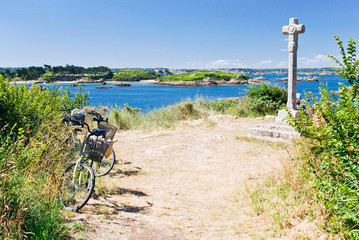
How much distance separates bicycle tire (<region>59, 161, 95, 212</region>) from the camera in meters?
3.88

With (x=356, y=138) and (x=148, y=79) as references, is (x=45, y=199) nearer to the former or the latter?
(x=356, y=138)

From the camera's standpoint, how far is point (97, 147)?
15.0ft

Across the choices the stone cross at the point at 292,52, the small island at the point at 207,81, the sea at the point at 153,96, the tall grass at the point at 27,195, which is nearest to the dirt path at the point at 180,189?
the tall grass at the point at 27,195

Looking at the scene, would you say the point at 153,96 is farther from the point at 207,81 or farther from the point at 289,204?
the point at 289,204

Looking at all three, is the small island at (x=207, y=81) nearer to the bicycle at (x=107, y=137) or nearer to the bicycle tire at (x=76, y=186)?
the bicycle at (x=107, y=137)

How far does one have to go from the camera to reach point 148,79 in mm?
135750

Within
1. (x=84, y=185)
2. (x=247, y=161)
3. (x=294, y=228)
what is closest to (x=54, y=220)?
(x=84, y=185)

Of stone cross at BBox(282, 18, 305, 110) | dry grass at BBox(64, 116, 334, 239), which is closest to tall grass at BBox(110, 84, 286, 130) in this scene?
stone cross at BBox(282, 18, 305, 110)

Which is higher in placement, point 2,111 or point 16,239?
point 2,111

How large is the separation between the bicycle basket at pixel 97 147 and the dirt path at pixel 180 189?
0.69 metres

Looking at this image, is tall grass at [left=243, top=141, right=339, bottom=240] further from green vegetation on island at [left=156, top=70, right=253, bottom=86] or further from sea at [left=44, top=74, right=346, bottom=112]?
green vegetation on island at [left=156, top=70, right=253, bottom=86]

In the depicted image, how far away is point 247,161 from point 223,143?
6.49 feet

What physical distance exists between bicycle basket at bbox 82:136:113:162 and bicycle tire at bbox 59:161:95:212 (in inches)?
8.9

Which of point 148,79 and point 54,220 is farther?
point 148,79
